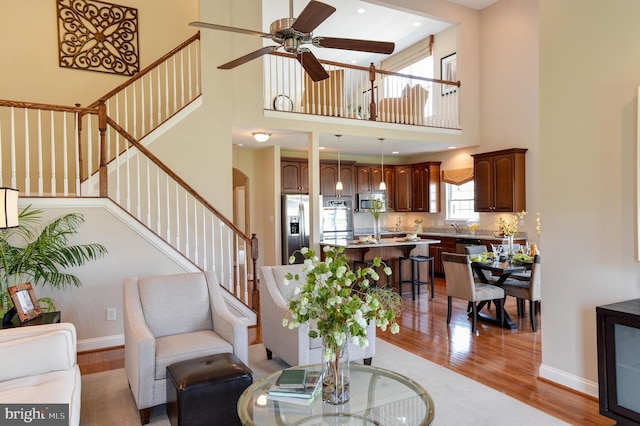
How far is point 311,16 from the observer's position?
2.58 m

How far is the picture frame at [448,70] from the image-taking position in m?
8.30

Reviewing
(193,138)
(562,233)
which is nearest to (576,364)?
(562,233)

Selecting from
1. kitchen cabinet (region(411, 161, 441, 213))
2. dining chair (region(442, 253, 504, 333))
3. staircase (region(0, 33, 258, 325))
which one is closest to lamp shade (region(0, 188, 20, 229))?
staircase (region(0, 33, 258, 325))

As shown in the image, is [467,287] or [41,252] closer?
[41,252]

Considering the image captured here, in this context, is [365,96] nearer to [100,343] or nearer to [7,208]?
[100,343]

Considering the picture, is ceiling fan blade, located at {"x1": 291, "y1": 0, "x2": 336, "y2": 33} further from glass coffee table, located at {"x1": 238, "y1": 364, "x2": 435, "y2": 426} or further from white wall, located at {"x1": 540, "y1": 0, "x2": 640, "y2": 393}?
glass coffee table, located at {"x1": 238, "y1": 364, "x2": 435, "y2": 426}

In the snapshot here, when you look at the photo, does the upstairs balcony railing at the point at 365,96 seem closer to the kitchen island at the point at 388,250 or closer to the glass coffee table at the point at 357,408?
the kitchen island at the point at 388,250

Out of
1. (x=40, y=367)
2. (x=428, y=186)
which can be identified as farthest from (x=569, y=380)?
(x=428, y=186)

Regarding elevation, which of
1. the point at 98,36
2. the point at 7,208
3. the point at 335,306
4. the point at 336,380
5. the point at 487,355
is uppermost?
the point at 98,36

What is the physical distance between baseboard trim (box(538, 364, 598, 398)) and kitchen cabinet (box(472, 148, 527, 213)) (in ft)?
14.3

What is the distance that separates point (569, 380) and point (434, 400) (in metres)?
1.15

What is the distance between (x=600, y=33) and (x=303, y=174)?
5.98m

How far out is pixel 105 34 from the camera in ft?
20.0

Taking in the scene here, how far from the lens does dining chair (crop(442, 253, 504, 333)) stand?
4738 millimetres
